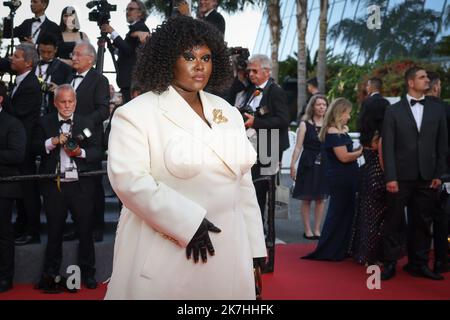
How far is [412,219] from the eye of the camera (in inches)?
294

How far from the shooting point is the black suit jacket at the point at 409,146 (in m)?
7.27

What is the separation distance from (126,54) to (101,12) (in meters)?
0.52

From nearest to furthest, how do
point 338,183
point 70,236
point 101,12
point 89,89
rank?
point 70,236 → point 89,89 → point 338,183 → point 101,12

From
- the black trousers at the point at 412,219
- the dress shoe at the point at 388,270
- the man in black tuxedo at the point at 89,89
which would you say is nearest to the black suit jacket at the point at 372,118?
the black trousers at the point at 412,219

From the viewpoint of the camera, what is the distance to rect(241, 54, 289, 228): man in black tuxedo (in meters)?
7.33

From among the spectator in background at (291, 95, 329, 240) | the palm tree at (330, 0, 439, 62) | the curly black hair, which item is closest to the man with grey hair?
the spectator in background at (291, 95, 329, 240)

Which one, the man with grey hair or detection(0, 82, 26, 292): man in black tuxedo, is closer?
detection(0, 82, 26, 292): man in black tuxedo

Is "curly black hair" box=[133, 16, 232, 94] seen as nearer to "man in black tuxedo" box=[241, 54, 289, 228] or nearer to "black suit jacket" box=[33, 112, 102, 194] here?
"black suit jacket" box=[33, 112, 102, 194]

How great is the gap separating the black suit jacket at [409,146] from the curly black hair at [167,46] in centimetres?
379

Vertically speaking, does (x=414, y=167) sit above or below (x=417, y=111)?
below

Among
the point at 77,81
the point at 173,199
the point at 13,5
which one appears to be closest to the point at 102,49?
the point at 13,5

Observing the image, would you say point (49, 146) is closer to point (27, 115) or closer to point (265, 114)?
point (27, 115)

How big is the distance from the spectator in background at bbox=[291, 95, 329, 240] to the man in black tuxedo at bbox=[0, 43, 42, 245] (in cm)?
350

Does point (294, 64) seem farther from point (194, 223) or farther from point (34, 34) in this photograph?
A: point (194, 223)
